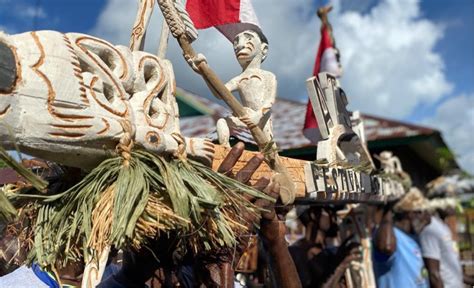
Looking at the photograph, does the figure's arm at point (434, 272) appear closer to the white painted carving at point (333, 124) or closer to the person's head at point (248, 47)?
the white painted carving at point (333, 124)

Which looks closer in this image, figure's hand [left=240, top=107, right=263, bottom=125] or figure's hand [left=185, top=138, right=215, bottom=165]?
figure's hand [left=185, top=138, right=215, bottom=165]

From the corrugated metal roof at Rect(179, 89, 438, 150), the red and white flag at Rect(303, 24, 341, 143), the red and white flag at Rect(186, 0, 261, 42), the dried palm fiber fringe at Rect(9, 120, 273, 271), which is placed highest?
the corrugated metal roof at Rect(179, 89, 438, 150)

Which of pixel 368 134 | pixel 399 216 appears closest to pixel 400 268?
pixel 399 216

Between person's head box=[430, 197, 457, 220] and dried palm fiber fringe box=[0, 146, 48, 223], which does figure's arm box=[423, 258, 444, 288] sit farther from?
dried palm fiber fringe box=[0, 146, 48, 223]

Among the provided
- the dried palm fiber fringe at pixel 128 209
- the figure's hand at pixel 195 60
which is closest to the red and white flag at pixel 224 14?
the figure's hand at pixel 195 60

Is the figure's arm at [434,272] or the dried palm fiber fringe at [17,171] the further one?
the figure's arm at [434,272]

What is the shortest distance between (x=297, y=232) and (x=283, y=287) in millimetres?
4594

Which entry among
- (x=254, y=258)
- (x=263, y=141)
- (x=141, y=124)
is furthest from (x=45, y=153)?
(x=254, y=258)

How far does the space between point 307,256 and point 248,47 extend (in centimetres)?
182

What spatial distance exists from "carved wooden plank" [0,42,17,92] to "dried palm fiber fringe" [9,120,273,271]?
0.28 meters

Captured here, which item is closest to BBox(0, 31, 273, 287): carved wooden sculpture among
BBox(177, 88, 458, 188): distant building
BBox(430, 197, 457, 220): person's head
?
BBox(177, 88, 458, 188): distant building

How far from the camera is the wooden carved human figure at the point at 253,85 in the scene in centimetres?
196

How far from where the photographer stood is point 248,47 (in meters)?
2.12

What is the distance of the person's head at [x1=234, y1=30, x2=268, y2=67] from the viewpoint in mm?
2118
